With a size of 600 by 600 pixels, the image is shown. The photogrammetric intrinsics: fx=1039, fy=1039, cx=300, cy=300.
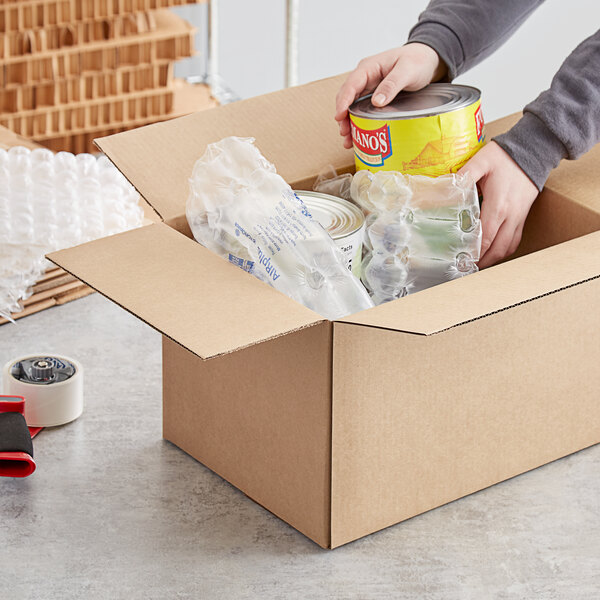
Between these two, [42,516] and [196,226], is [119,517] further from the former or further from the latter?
[196,226]

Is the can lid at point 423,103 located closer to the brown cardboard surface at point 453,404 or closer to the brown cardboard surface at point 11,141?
the brown cardboard surface at point 453,404

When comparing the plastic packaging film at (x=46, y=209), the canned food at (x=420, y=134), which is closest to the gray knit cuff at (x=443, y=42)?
the canned food at (x=420, y=134)

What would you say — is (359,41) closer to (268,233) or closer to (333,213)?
(333,213)

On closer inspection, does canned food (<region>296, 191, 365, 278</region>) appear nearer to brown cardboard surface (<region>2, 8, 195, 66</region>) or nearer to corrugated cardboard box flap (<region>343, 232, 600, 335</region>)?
corrugated cardboard box flap (<region>343, 232, 600, 335</region>)

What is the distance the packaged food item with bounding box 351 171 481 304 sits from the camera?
1.40m

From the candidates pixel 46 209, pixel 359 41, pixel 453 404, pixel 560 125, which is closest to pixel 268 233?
pixel 453 404

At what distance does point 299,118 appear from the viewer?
161cm

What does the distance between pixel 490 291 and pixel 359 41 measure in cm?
174

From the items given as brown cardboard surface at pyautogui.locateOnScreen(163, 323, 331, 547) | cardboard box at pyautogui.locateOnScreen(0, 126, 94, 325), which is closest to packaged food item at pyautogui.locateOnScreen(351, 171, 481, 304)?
brown cardboard surface at pyautogui.locateOnScreen(163, 323, 331, 547)

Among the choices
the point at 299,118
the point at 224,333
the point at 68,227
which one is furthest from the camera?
the point at 68,227

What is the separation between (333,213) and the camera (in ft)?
4.61

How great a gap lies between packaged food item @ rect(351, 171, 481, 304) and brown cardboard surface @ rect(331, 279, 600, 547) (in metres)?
0.15

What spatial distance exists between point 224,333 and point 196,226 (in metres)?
0.32

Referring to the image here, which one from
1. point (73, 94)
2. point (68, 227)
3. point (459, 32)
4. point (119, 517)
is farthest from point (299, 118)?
point (73, 94)
